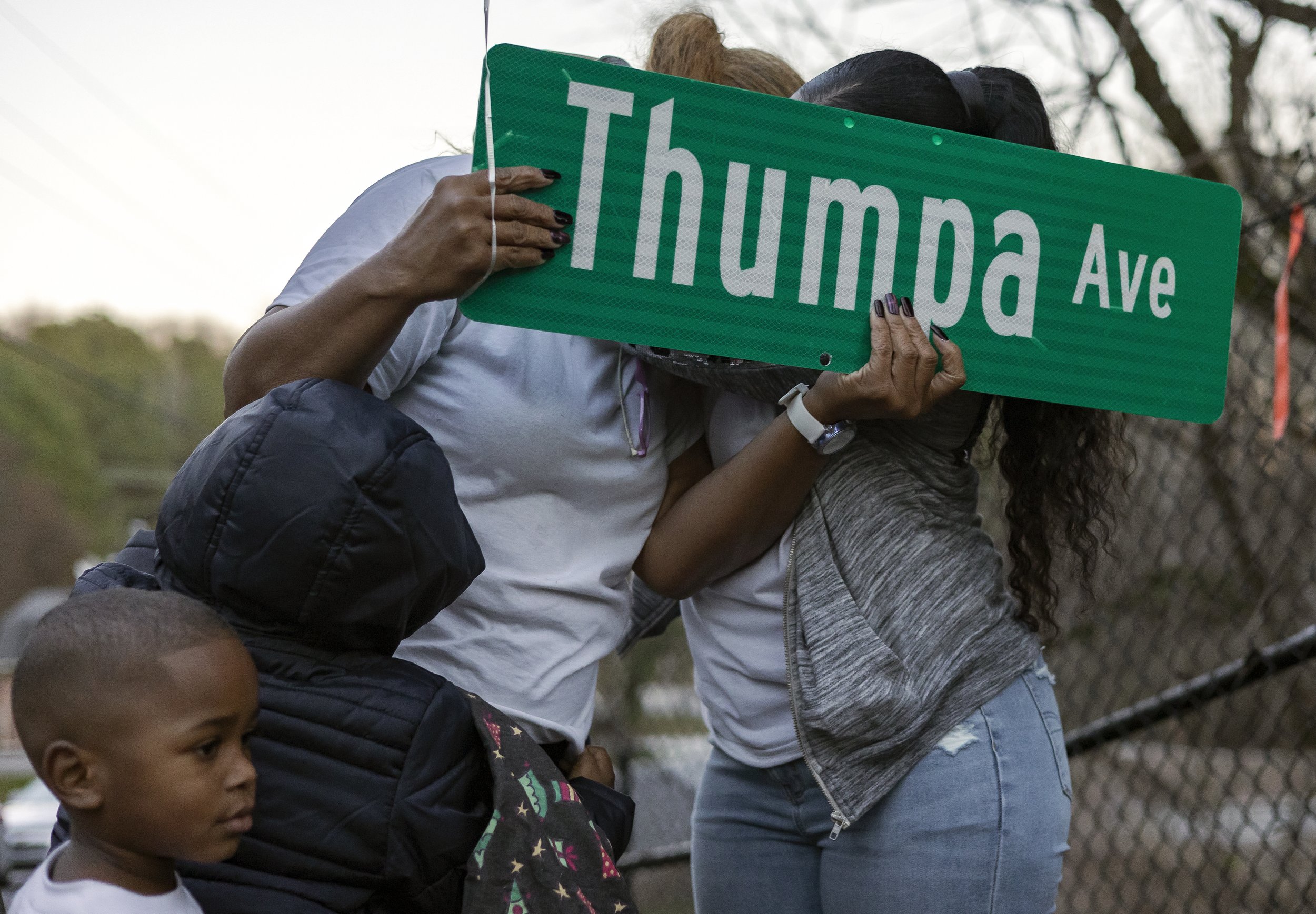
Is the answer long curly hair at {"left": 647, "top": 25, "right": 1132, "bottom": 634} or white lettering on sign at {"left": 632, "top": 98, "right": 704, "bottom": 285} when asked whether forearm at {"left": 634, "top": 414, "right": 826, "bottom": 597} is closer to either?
white lettering on sign at {"left": 632, "top": 98, "right": 704, "bottom": 285}

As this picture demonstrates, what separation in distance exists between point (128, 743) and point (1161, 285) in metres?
1.27

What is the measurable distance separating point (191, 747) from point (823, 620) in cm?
74

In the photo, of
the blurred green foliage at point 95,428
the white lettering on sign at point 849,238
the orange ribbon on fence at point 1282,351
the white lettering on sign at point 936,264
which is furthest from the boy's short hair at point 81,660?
the blurred green foliage at point 95,428

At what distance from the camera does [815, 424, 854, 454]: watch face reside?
51.8 inches

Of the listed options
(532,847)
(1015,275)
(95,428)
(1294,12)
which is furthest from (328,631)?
(95,428)

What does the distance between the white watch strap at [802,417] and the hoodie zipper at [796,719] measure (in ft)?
0.56

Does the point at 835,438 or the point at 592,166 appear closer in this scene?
the point at 592,166

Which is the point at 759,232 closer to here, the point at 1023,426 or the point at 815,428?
the point at 815,428

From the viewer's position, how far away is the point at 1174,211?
143 cm

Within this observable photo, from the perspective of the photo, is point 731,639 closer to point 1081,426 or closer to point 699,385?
point 699,385

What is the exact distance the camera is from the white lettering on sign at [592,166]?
46.0 inches

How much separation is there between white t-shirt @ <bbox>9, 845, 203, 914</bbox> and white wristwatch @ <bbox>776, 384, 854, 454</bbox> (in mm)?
804

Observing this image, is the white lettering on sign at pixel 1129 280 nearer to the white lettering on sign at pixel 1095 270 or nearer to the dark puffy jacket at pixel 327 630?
the white lettering on sign at pixel 1095 270

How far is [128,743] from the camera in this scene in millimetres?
940
